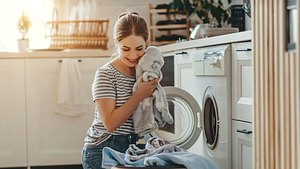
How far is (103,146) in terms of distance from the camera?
226 centimetres

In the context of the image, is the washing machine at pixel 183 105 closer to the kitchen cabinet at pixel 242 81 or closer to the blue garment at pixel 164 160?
the kitchen cabinet at pixel 242 81

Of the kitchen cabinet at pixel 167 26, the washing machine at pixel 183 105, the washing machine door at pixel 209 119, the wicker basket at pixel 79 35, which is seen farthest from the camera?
the kitchen cabinet at pixel 167 26

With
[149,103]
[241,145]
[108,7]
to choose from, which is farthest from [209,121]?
[108,7]

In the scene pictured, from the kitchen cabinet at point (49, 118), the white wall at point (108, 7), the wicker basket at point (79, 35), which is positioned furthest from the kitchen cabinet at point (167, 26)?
the kitchen cabinet at point (49, 118)

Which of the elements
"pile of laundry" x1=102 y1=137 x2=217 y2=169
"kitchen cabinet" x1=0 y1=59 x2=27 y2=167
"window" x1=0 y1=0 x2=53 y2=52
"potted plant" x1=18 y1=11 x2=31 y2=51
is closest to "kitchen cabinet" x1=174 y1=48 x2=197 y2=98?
"pile of laundry" x1=102 y1=137 x2=217 y2=169

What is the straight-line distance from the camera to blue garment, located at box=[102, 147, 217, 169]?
1933 millimetres

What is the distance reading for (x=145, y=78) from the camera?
225 cm

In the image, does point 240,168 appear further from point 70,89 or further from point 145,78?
point 70,89

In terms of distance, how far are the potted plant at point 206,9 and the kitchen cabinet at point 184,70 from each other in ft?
2.27

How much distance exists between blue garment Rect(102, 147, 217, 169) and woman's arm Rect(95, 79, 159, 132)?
0.18 metres

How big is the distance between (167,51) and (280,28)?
204 centimetres

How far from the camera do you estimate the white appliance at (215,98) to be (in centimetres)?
264

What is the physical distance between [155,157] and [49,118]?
2.38 meters

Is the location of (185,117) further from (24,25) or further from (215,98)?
(24,25)
